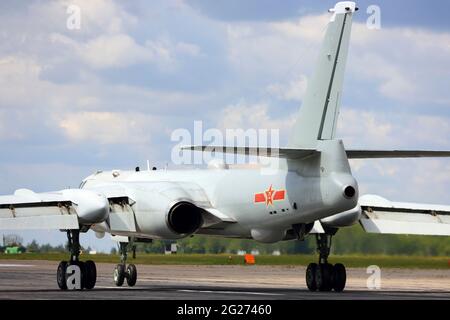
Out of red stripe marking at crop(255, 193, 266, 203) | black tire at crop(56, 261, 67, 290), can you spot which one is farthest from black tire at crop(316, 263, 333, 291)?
black tire at crop(56, 261, 67, 290)

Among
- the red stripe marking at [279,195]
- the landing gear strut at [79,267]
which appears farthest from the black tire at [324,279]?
the landing gear strut at [79,267]

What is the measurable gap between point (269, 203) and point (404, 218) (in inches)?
261

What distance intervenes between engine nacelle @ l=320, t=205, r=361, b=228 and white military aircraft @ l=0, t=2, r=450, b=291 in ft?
0.10

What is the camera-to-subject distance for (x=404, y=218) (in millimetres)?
36250

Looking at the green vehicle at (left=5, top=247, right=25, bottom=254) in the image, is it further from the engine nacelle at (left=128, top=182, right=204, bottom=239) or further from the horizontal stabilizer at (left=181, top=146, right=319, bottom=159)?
the horizontal stabilizer at (left=181, top=146, right=319, bottom=159)

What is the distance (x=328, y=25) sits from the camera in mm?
30094

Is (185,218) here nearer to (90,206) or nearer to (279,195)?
(90,206)

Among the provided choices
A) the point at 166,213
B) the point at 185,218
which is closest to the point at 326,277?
the point at 185,218

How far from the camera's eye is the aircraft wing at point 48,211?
33812 mm

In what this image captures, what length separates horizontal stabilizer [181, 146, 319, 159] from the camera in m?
27.1

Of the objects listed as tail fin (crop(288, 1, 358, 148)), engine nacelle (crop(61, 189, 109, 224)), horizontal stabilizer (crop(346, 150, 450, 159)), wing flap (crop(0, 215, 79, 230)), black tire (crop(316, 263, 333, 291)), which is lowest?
black tire (crop(316, 263, 333, 291))

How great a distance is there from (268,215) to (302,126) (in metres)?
3.08
